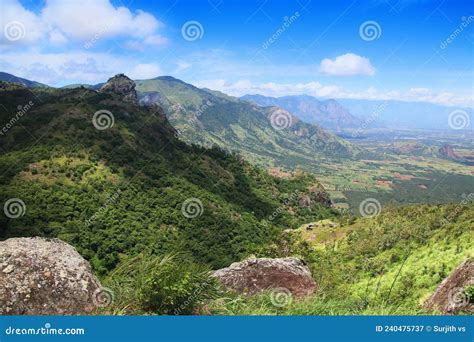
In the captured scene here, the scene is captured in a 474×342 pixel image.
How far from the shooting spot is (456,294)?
7613 millimetres

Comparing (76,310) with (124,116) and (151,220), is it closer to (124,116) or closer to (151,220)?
(151,220)

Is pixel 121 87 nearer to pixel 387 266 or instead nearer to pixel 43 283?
pixel 387 266

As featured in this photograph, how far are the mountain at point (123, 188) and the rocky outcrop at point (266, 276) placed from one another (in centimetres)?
3533

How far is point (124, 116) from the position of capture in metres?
114

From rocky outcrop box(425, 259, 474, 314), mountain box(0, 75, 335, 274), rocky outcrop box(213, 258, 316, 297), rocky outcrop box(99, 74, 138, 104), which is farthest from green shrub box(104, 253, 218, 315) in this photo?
rocky outcrop box(99, 74, 138, 104)

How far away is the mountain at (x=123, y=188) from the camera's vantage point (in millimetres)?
64875

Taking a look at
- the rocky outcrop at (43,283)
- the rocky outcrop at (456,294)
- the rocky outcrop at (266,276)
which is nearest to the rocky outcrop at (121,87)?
the rocky outcrop at (266,276)

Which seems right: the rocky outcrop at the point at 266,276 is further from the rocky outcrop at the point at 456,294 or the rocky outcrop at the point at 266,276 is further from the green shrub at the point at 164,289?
the green shrub at the point at 164,289

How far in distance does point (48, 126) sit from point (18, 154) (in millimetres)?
14165

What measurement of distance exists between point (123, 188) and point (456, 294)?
80.5 meters

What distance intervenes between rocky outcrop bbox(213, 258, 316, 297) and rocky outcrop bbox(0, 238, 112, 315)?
151 inches

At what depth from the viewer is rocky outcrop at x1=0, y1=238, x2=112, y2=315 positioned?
20.2ft

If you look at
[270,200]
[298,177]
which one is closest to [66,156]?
[270,200]

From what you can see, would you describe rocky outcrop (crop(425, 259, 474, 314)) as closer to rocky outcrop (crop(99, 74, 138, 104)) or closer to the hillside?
the hillside
